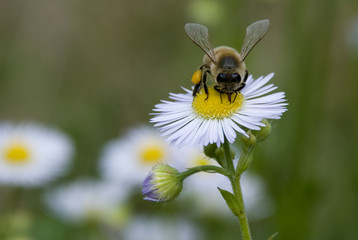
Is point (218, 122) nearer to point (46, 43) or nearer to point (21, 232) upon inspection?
point (21, 232)

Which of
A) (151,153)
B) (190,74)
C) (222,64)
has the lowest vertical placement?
(222,64)

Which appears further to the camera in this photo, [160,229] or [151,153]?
[151,153]

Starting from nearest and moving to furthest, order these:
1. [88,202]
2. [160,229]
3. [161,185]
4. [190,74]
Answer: [161,185] < [160,229] < [88,202] < [190,74]

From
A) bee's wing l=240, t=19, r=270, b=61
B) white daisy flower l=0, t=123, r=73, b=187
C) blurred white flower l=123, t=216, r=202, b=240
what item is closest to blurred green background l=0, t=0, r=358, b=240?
white daisy flower l=0, t=123, r=73, b=187

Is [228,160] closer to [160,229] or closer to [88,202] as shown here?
[160,229]

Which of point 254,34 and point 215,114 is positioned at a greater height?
point 254,34

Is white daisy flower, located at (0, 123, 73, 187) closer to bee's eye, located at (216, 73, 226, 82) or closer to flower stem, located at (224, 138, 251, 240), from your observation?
bee's eye, located at (216, 73, 226, 82)

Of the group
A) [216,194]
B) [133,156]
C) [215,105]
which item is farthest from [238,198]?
[133,156]
